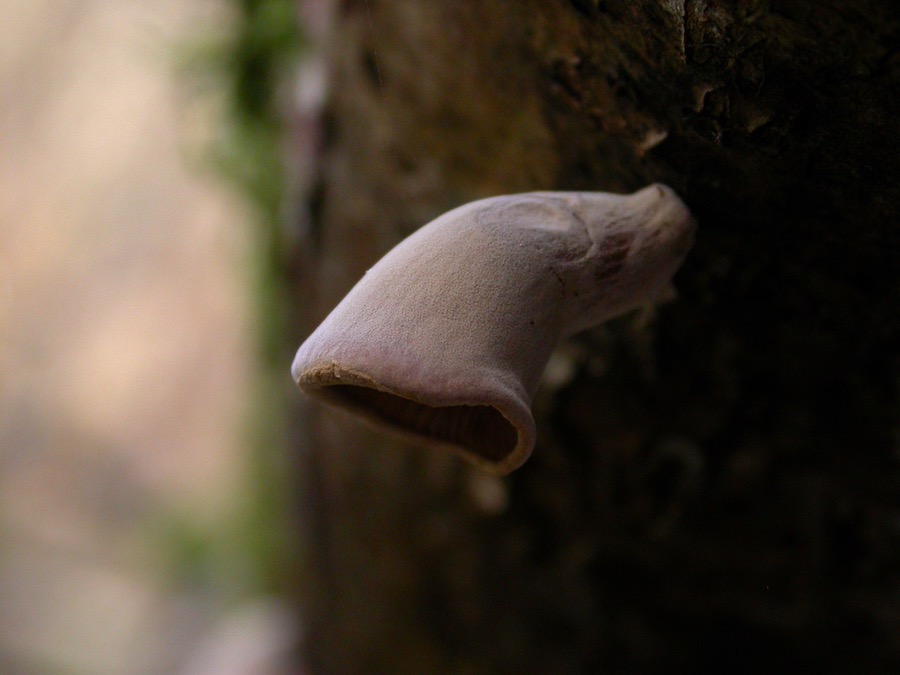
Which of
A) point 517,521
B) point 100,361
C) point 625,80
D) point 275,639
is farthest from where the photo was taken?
point 100,361

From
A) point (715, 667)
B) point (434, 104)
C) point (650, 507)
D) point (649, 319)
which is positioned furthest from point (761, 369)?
point (715, 667)

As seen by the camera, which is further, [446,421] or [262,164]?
[262,164]

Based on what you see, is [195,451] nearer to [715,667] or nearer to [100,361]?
[100,361]

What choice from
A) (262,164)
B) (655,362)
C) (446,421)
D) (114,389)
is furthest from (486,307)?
(114,389)

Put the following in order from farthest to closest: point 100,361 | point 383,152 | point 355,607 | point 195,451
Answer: point 195,451
point 100,361
point 355,607
point 383,152

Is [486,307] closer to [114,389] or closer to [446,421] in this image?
[446,421]

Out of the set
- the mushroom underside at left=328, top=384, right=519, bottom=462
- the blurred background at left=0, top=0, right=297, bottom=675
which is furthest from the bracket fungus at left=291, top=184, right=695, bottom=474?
the blurred background at left=0, top=0, right=297, bottom=675

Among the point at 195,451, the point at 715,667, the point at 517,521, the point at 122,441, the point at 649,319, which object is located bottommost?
the point at 195,451
